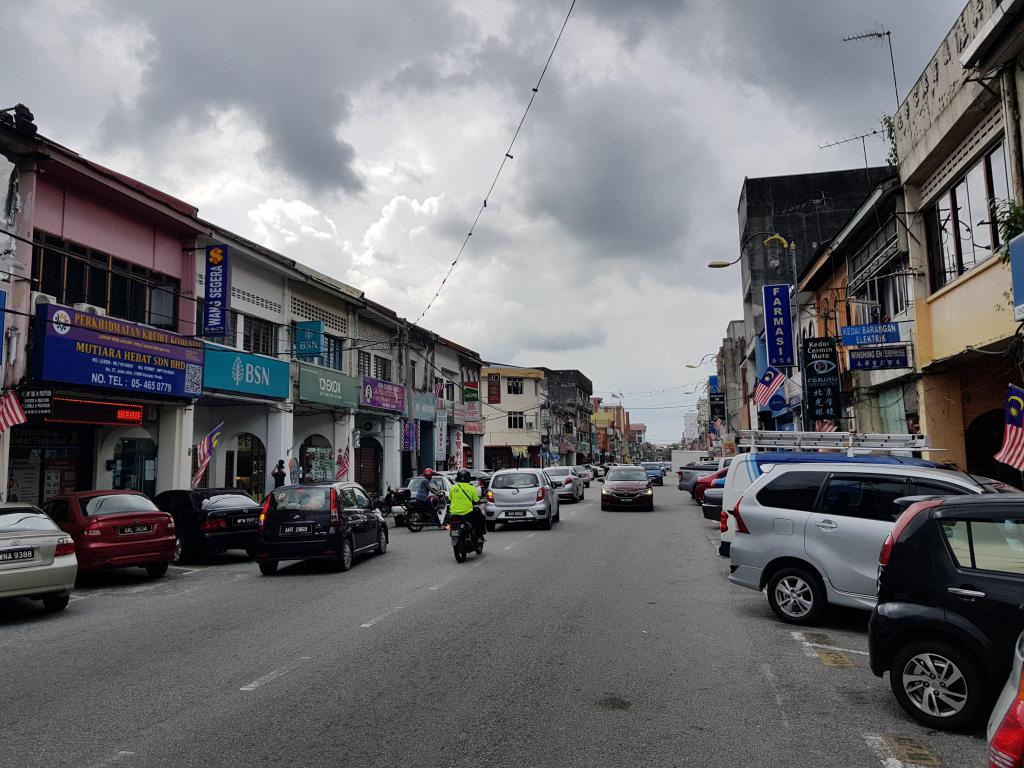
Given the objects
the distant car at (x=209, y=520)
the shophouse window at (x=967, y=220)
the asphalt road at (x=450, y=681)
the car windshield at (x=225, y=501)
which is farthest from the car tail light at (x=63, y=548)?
the shophouse window at (x=967, y=220)

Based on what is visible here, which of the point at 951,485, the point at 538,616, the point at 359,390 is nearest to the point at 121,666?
the point at 538,616

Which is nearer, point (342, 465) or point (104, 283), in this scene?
point (104, 283)

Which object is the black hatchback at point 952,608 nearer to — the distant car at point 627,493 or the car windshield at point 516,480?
the car windshield at point 516,480

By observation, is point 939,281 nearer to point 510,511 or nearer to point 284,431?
point 510,511

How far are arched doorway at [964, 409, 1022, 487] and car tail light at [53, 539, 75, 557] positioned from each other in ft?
57.3

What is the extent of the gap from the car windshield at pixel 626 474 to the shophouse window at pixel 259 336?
517 inches

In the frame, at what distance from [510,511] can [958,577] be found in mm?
16007

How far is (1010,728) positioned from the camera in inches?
120

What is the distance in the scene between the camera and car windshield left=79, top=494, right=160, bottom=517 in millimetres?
12445

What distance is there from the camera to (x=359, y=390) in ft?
102

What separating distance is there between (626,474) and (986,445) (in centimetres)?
1339

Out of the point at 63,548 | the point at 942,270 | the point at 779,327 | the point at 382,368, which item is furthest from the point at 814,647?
the point at 382,368

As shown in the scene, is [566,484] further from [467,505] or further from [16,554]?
[16,554]

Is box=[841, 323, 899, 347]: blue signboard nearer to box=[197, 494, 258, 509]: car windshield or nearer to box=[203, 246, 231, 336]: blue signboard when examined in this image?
box=[197, 494, 258, 509]: car windshield
